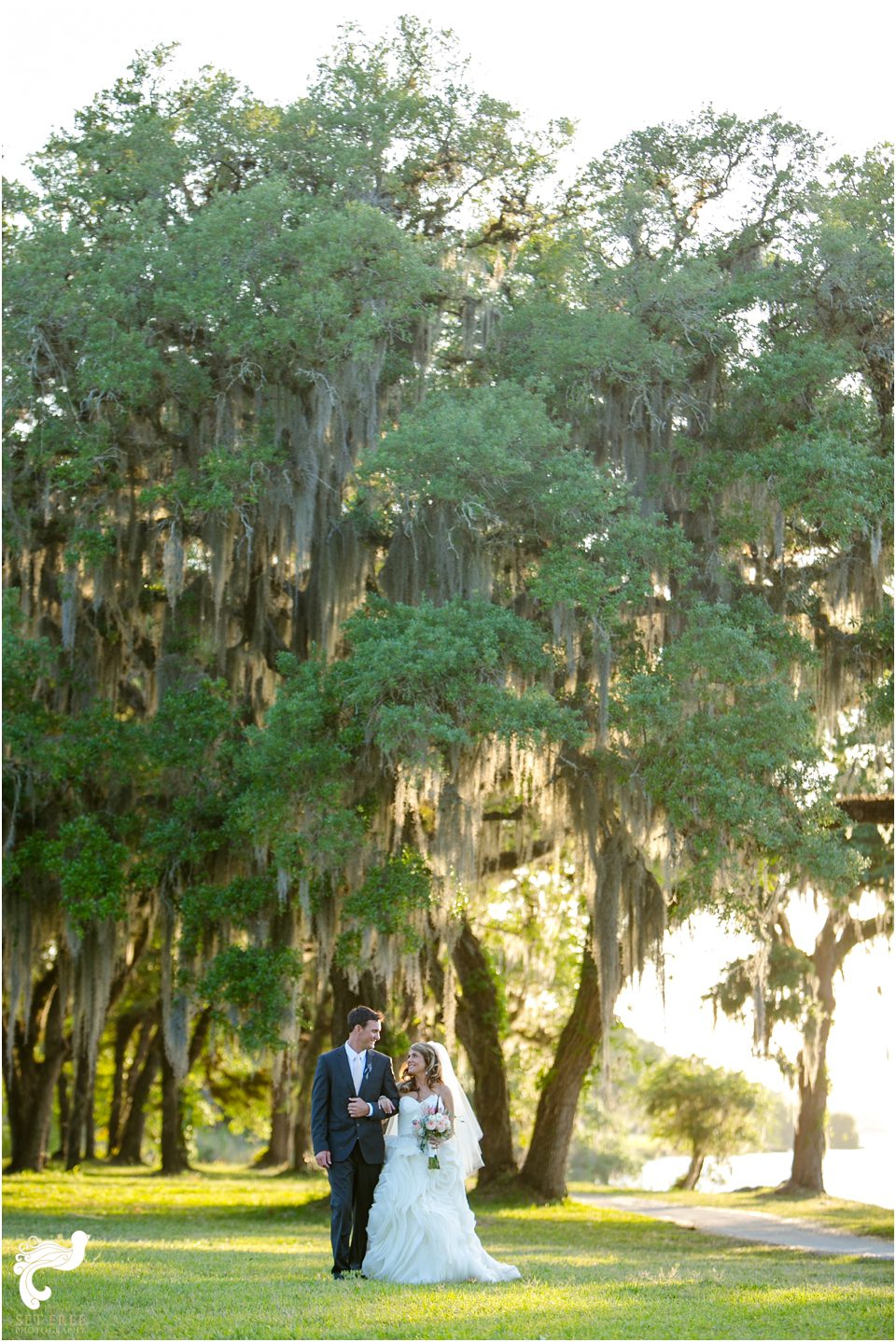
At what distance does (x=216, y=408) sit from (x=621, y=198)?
15.6ft

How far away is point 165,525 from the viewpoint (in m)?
14.7

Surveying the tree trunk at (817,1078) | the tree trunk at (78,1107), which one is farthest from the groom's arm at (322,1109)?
the tree trunk at (78,1107)

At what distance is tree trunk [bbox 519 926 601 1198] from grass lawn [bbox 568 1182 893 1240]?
335 centimetres

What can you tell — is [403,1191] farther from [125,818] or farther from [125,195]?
[125,195]

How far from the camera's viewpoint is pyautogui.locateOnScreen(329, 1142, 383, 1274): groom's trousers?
8.55 m

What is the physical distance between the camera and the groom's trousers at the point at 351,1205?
8.55 meters

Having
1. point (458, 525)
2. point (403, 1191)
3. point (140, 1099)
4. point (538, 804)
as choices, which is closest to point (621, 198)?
point (458, 525)

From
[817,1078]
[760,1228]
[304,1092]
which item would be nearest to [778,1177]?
[817,1078]

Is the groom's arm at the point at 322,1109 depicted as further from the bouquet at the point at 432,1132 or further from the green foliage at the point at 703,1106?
the green foliage at the point at 703,1106

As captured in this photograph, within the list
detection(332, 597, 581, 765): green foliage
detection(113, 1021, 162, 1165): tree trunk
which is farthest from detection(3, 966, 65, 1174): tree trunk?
detection(332, 597, 581, 765): green foliage

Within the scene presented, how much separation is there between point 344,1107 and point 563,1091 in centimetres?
1015

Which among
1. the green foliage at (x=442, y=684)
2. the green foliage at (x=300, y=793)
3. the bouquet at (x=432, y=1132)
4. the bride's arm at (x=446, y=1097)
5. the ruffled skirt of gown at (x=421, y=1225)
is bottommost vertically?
the ruffled skirt of gown at (x=421, y=1225)

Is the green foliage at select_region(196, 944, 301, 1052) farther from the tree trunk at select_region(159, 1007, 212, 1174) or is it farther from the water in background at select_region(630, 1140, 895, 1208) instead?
the water in background at select_region(630, 1140, 895, 1208)

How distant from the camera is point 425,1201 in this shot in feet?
27.9
